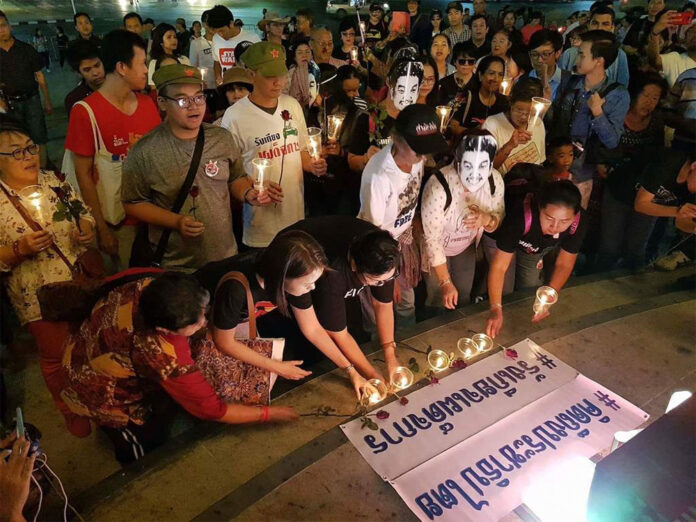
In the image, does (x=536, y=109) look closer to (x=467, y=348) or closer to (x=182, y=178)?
(x=467, y=348)

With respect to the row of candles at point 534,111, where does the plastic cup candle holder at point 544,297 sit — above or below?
below

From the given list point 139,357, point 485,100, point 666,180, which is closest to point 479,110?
point 485,100

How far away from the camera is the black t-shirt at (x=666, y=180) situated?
3.84 m

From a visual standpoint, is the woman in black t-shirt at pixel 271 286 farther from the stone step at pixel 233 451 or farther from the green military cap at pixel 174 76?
the green military cap at pixel 174 76

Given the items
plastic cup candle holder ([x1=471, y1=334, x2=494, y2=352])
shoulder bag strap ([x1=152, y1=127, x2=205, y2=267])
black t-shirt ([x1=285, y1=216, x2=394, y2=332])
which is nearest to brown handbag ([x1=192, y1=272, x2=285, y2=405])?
black t-shirt ([x1=285, y1=216, x2=394, y2=332])

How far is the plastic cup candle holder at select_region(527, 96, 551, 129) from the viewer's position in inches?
146

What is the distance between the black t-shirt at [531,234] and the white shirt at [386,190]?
28.5 inches

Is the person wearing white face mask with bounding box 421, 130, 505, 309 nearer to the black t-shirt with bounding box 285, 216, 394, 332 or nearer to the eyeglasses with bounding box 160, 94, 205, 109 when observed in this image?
the black t-shirt with bounding box 285, 216, 394, 332

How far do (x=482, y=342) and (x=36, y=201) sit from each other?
2.80m

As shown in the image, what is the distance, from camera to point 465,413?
111 inches

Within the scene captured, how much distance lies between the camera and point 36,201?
2727 mm

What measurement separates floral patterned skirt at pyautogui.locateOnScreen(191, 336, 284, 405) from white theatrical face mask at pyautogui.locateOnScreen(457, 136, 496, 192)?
160 centimetres

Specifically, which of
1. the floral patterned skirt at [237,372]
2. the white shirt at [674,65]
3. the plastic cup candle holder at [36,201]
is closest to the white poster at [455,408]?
the floral patterned skirt at [237,372]

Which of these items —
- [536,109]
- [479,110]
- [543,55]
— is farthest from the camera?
[543,55]
